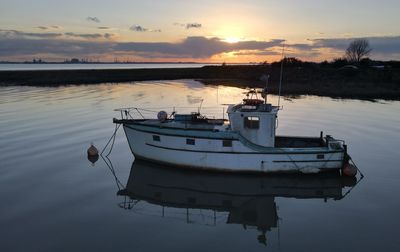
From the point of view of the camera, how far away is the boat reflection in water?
13.9 metres

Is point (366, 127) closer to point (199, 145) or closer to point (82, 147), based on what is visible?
point (199, 145)

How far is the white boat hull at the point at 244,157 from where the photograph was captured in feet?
56.5

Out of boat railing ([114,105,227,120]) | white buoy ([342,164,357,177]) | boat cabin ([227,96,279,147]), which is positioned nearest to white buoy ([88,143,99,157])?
boat cabin ([227,96,279,147])

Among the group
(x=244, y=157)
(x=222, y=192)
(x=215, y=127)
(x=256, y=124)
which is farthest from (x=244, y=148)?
(x=222, y=192)

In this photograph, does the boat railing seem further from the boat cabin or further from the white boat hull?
the boat cabin

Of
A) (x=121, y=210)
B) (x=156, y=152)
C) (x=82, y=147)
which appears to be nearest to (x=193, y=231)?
(x=121, y=210)

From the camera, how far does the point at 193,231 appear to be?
12398mm

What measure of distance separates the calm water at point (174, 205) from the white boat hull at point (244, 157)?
0.58 metres

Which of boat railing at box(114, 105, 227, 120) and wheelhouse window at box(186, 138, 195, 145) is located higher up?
wheelhouse window at box(186, 138, 195, 145)

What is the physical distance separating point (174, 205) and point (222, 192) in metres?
2.42

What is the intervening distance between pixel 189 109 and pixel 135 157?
17793mm

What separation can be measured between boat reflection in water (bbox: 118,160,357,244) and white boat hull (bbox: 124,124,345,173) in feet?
1.56

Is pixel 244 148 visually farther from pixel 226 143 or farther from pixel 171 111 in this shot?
pixel 171 111

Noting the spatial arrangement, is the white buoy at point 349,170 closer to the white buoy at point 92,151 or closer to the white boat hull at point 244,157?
the white boat hull at point 244,157
